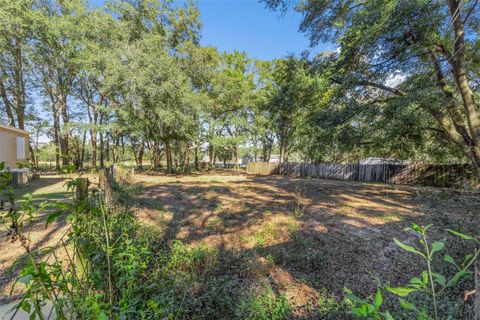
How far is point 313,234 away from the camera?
133 inches

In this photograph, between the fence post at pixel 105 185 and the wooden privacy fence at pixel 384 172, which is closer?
the fence post at pixel 105 185

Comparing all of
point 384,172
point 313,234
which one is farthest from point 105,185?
point 384,172

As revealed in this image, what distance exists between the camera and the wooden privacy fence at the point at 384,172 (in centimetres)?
925

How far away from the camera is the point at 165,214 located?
165 inches

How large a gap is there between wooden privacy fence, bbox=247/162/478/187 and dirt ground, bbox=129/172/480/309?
4820 mm

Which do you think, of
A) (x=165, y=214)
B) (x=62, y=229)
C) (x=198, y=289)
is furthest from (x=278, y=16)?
(x=62, y=229)

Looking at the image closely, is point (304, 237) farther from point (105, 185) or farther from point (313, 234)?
point (105, 185)

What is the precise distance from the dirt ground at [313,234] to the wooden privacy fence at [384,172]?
4.82 meters

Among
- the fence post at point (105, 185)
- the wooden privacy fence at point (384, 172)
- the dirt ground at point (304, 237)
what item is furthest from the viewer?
the wooden privacy fence at point (384, 172)

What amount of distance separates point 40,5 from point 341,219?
59.1 feet

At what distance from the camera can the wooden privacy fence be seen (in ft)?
30.3

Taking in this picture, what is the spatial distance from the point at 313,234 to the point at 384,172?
34.7 feet

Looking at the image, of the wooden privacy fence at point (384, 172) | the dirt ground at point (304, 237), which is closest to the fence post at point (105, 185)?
the dirt ground at point (304, 237)

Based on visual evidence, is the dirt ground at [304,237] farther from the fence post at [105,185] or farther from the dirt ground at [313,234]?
the fence post at [105,185]
